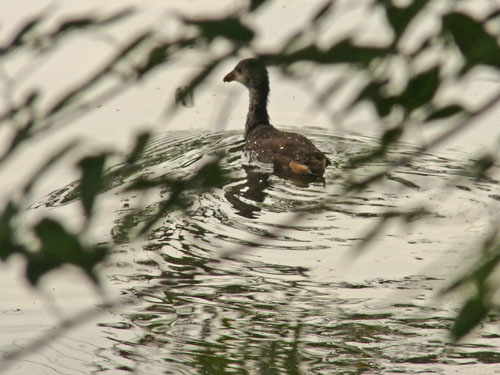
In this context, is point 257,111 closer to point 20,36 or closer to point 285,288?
point 285,288

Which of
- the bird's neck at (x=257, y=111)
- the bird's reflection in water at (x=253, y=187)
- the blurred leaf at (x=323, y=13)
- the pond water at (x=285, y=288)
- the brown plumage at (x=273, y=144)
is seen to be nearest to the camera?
the blurred leaf at (x=323, y=13)

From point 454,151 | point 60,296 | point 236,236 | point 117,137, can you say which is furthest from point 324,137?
point 60,296

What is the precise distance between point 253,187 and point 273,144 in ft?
3.10

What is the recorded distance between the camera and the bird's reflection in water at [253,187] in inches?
298

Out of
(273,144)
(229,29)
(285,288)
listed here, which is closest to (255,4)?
(229,29)

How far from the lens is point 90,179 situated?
1.55 m

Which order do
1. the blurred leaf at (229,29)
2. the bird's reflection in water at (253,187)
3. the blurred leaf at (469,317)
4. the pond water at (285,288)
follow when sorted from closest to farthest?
the blurred leaf at (469,317) → the blurred leaf at (229,29) → the pond water at (285,288) → the bird's reflection in water at (253,187)

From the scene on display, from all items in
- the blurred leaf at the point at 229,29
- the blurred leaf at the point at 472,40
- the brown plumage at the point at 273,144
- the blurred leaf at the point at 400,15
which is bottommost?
the blurred leaf at the point at 472,40

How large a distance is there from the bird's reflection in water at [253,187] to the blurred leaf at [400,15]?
221 inches

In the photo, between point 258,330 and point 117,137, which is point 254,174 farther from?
point 258,330

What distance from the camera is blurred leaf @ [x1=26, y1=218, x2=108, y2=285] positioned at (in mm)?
1519

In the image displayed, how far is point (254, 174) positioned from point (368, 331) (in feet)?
11.0

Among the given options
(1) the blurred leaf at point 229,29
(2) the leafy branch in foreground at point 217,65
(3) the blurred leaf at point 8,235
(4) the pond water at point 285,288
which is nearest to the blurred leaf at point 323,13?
(2) the leafy branch in foreground at point 217,65

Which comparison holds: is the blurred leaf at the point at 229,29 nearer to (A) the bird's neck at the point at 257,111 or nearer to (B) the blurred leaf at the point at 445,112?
(B) the blurred leaf at the point at 445,112
